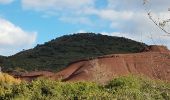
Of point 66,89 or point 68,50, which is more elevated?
point 68,50

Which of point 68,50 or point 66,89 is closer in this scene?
point 66,89

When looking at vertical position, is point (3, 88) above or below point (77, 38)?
below

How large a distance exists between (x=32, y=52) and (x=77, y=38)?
33.1ft

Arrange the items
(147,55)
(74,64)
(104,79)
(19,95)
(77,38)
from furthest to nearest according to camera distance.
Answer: (77,38) < (74,64) < (147,55) < (104,79) < (19,95)

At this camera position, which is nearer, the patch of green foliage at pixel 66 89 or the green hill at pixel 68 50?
the patch of green foliage at pixel 66 89

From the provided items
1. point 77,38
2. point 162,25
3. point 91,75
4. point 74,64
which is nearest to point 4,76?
point 91,75

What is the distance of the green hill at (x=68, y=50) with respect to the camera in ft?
302

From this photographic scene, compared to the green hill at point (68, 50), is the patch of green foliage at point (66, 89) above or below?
below

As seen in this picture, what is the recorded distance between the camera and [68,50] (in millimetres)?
101750

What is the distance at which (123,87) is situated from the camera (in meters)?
37.5

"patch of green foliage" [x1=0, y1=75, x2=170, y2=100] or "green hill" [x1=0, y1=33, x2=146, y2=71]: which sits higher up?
"green hill" [x1=0, y1=33, x2=146, y2=71]

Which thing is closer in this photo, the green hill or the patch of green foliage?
the patch of green foliage

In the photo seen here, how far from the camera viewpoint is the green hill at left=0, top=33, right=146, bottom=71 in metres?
91.9

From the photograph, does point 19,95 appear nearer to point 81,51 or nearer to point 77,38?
point 81,51
